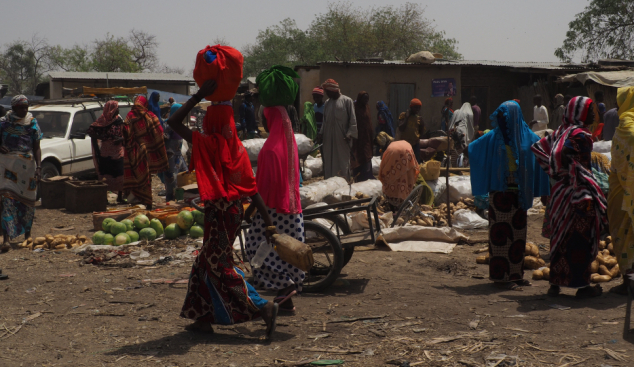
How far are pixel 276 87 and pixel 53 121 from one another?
9438 mm

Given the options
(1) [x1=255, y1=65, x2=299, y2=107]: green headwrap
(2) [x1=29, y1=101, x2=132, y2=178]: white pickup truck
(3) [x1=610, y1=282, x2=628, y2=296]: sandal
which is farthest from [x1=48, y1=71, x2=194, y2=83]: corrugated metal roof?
(3) [x1=610, y1=282, x2=628, y2=296]: sandal

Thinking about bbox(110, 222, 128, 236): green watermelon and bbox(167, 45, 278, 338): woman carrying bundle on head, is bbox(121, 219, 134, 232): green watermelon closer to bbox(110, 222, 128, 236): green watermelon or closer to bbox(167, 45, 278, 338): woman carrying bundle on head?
bbox(110, 222, 128, 236): green watermelon

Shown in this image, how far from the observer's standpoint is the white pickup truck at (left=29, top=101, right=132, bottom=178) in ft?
38.7

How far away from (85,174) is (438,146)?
790 centimetres

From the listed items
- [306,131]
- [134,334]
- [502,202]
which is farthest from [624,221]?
[306,131]

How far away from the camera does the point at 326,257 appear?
562cm

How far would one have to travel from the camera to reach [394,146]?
333 inches

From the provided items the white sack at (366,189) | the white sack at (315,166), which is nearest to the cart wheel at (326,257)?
the white sack at (366,189)

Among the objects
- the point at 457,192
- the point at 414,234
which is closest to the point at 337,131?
the point at 457,192

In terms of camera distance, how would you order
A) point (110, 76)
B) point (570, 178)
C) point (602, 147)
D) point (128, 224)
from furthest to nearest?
point (110, 76) < point (602, 147) < point (128, 224) < point (570, 178)

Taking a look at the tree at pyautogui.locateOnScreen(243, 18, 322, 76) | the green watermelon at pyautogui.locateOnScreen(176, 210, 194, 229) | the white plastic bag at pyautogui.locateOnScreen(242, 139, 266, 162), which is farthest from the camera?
the tree at pyautogui.locateOnScreen(243, 18, 322, 76)

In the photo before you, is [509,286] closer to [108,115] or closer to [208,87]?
[208,87]

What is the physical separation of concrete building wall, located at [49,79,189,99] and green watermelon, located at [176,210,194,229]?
24147mm

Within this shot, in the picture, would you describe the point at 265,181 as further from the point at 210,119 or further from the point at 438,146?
the point at 438,146
